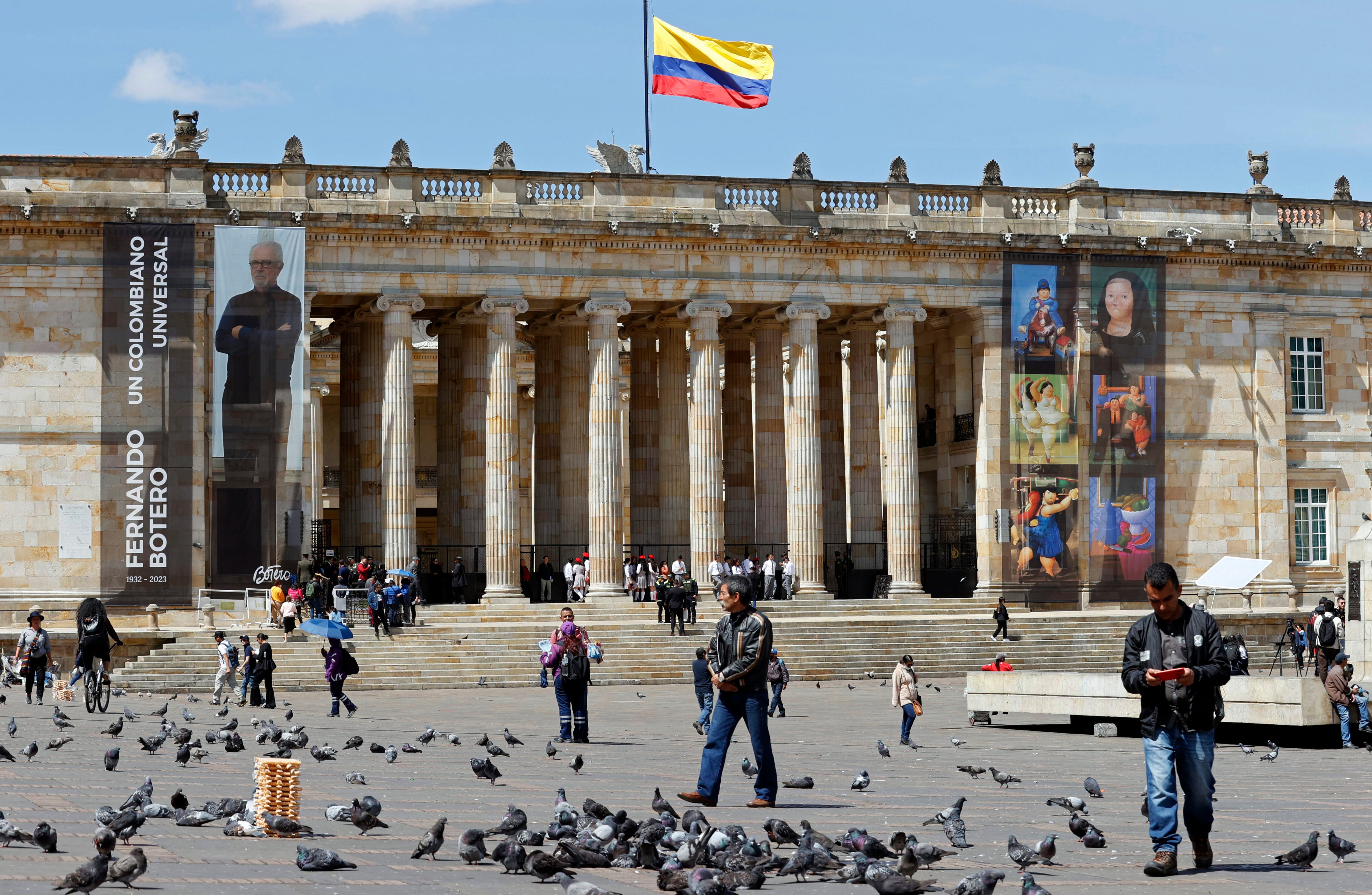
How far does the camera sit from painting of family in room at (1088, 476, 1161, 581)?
148 feet

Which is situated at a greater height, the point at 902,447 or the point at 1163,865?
the point at 902,447

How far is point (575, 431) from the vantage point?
154 feet

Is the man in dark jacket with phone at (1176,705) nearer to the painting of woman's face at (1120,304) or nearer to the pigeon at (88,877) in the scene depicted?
the pigeon at (88,877)

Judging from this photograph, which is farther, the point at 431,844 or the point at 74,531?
the point at 74,531

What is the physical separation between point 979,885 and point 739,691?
5.08 meters

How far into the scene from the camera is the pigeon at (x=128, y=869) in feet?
30.6

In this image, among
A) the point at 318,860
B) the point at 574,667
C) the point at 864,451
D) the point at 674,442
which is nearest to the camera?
the point at 318,860

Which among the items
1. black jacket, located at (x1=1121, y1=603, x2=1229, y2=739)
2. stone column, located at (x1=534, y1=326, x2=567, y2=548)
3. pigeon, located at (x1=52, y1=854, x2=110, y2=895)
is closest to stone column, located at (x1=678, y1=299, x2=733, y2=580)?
stone column, located at (x1=534, y1=326, x2=567, y2=548)

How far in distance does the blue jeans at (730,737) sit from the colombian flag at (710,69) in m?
31.5

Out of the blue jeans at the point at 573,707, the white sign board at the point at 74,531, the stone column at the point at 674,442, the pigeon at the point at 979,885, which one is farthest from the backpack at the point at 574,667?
the stone column at the point at 674,442

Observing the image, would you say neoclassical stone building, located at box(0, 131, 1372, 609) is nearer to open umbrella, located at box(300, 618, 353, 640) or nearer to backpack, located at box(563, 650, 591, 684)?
open umbrella, located at box(300, 618, 353, 640)

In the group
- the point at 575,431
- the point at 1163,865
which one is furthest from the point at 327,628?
the point at 575,431

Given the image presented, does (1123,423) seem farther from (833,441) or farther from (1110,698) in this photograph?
(1110,698)

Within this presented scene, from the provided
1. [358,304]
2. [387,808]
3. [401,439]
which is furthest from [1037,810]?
[358,304]
